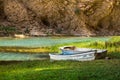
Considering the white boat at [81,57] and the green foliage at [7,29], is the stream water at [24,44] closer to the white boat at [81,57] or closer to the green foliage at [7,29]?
the white boat at [81,57]

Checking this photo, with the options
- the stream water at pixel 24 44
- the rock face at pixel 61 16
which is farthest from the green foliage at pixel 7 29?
the stream water at pixel 24 44

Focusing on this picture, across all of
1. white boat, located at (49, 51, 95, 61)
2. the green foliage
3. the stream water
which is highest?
white boat, located at (49, 51, 95, 61)

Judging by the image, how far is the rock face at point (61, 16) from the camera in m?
99.2

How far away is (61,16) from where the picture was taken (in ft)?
336

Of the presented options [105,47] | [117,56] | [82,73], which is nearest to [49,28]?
[105,47]

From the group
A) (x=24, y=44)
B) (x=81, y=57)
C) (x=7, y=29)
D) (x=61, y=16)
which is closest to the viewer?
(x=81, y=57)

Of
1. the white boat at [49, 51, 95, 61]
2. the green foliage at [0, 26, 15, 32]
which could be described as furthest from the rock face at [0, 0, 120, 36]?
the white boat at [49, 51, 95, 61]

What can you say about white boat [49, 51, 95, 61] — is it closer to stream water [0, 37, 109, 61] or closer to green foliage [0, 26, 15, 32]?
stream water [0, 37, 109, 61]

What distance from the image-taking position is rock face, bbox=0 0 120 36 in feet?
326

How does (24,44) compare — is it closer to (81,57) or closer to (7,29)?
(81,57)

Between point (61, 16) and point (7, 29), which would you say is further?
point (61, 16)

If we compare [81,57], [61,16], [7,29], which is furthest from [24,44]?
[61,16]

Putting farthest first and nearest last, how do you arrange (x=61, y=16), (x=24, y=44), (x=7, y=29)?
(x=61, y=16) → (x=7, y=29) → (x=24, y=44)

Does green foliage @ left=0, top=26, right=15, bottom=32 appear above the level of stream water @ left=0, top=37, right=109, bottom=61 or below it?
below
